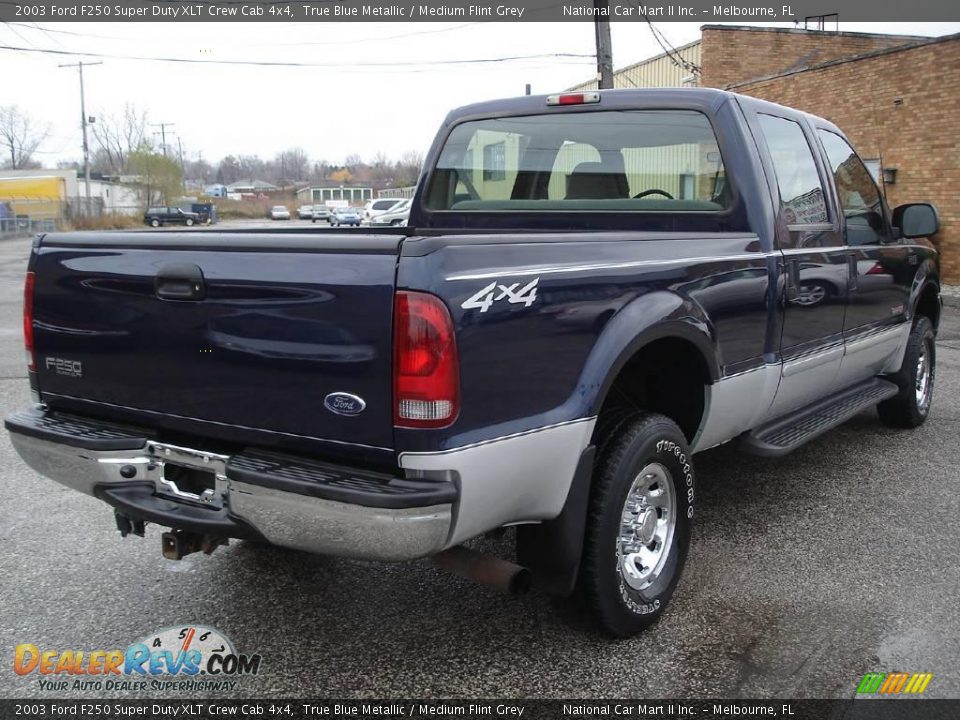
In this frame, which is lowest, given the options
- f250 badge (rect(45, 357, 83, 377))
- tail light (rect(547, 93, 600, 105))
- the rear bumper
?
the rear bumper

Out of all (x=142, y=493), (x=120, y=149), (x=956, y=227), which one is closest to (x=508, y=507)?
(x=142, y=493)

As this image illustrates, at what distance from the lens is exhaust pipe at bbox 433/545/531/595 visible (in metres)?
2.75

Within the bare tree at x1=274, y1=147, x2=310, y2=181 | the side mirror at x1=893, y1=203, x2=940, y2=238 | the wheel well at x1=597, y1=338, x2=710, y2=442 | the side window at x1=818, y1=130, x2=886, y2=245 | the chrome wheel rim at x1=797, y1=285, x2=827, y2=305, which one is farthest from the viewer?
the bare tree at x1=274, y1=147, x2=310, y2=181

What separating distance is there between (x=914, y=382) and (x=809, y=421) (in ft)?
6.45

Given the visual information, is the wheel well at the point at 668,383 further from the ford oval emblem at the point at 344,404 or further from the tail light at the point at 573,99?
the tail light at the point at 573,99

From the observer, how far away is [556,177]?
14.8 ft

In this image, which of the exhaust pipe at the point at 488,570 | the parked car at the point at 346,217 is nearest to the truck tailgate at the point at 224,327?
the exhaust pipe at the point at 488,570

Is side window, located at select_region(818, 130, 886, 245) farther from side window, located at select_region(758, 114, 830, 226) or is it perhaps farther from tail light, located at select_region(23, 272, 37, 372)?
tail light, located at select_region(23, 272, 37, 372)

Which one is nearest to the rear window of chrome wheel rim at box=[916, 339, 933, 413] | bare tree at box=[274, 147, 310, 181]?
chrome wheel rim at box=[916, 339, 933, 413]

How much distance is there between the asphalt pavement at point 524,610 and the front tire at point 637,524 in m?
0.14

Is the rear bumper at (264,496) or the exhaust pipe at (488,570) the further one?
the exhaust pipe at (488,570)

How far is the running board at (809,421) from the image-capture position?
12.9 ft

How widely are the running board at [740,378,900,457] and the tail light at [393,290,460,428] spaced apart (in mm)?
2042

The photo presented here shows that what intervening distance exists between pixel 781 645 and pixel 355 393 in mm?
1833
